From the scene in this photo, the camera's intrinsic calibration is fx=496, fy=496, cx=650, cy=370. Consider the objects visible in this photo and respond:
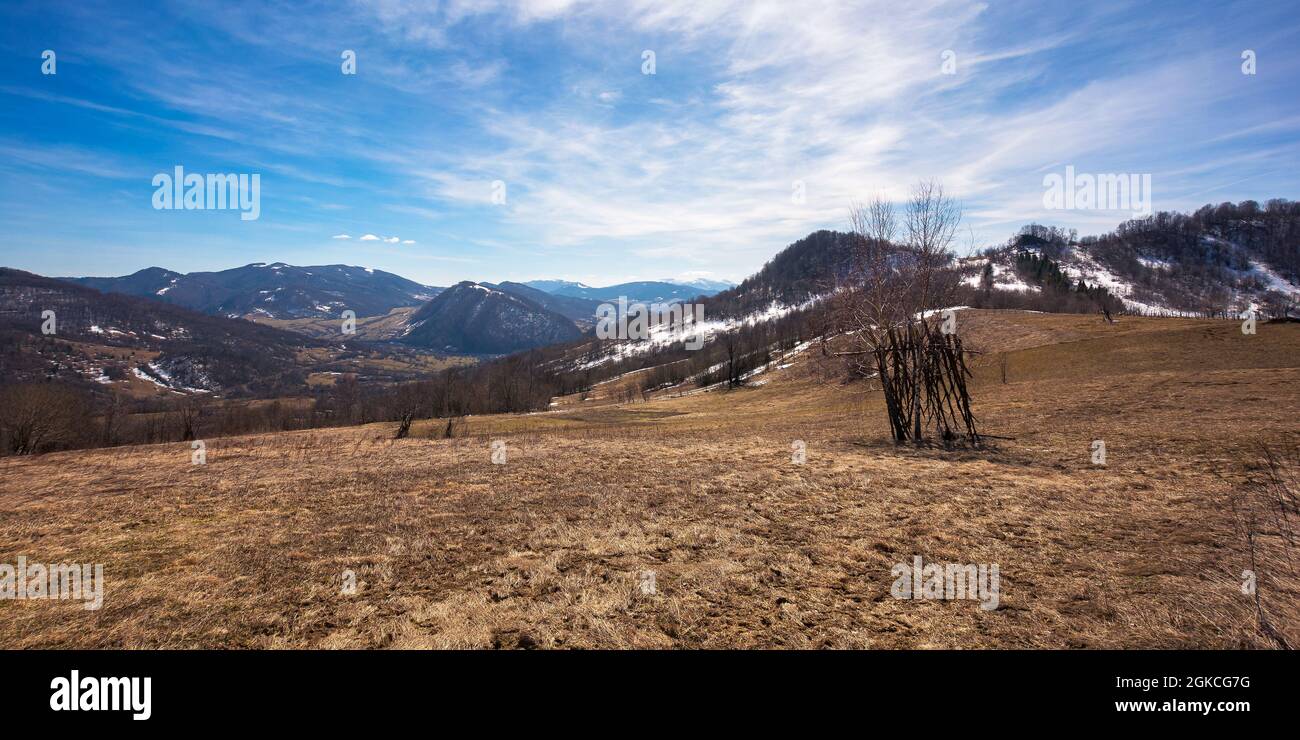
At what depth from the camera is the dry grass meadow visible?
703 cm

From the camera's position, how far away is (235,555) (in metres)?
10.4

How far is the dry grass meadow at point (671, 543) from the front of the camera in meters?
7.03

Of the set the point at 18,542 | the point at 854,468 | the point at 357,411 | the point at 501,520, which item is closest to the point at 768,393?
the point at 854,468

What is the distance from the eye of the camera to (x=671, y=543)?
10.9 m

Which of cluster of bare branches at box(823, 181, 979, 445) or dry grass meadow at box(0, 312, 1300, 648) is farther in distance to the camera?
cluster of bare branches at box(823, 181, 979, 445)

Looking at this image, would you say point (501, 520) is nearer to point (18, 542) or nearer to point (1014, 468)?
point (18, 542)
